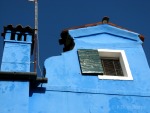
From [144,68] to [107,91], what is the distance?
1.72 metres

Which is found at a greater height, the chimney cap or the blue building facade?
the chimney cap

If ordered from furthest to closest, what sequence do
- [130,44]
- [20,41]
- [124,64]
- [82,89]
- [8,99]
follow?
[130,44], [124,64], [20,41], [82,89], [8,99]

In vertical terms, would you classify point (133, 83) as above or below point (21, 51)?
below

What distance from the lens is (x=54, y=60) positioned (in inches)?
365

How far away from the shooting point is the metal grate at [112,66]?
31.4 ft

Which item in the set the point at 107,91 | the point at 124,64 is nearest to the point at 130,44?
the point at 124,64

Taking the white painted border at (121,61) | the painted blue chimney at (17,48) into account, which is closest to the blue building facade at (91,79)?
the white painted border at (121,61)

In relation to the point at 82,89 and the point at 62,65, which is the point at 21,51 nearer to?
the point at 62,65

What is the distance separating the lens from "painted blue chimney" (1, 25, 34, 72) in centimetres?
834

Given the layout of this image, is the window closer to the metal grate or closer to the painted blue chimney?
the metal grate

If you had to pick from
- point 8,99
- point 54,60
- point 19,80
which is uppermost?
point 54,60

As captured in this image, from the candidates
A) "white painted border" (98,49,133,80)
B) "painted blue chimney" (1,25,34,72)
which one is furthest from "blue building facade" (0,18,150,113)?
"painted blue chimney" (1,25,34,72)

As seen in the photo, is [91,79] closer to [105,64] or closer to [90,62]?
[90,62]

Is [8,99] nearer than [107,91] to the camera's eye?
Yes
